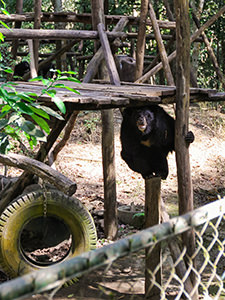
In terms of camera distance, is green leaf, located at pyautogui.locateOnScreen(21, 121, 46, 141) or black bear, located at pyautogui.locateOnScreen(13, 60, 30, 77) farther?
black bear, located at pyautogui.locateOnScreen(13, 60, 30, 77)

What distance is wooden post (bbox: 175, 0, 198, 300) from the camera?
4.78 meters

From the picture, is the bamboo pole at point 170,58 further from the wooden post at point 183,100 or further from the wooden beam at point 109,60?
the wooden post at point 183,100

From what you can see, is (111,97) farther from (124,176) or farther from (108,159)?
(124,176)

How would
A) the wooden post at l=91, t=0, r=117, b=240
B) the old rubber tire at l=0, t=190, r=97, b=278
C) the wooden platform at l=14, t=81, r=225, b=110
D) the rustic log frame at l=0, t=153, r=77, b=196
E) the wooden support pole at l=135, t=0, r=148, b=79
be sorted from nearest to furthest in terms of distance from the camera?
the wooden platform at l=14, t=81, r=225, b=110
the rustic log frame at l=0, t=153, r=77, b=196
the old rubber tire at l=0, t=190, r=97, b=278
the wooden post at l=91, t=0, r=117, b=240
the wooden support pole at l=135, t=0, r=148, b=79

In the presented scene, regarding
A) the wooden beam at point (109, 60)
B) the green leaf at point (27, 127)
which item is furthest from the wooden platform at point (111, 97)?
the green leaf at point (27, 127)

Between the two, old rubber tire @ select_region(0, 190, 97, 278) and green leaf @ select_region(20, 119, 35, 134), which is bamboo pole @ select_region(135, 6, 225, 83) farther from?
green leaf @ select_region(20, 119, 35, 134)

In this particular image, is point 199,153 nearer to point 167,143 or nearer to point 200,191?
point 200,191

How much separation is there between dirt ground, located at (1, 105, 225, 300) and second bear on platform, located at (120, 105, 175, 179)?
1.34 meters

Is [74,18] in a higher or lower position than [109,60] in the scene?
higher

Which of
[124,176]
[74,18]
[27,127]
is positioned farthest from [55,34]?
[124,176]

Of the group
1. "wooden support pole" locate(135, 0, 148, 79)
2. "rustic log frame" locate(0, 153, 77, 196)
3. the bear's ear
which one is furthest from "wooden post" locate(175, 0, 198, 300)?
"wooden support pole" locate(135, 0, 148, 79)

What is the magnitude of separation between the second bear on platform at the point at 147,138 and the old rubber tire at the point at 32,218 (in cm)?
99

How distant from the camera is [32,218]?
5.44 metres

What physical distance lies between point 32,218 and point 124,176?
4.61m
